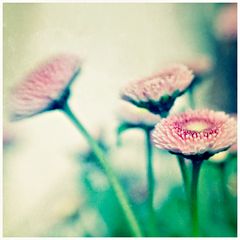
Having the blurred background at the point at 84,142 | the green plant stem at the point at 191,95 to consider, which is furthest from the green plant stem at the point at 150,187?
the green plant stem at the point at 191,95

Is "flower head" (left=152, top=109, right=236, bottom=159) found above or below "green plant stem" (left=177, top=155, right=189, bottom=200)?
above

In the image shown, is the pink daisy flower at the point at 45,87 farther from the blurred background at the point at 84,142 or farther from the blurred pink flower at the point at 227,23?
the blurred pink flower at the point at 227,23

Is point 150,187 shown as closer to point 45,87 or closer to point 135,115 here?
Result: point 135,115

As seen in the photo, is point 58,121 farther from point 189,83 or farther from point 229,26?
Result: point 229,26

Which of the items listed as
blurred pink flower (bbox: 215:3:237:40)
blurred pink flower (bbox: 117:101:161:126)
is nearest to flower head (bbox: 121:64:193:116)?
blurred pink flower (bbox: 117:101:161:126)

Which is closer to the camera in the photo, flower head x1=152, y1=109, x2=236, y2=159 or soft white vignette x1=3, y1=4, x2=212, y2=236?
flower head x1=152, y1=109, x2=236, y2=159

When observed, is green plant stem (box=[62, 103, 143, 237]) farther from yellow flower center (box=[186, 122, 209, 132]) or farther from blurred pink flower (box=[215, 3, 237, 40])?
blurred pink flower (box=[215, 3, 237, 40])
